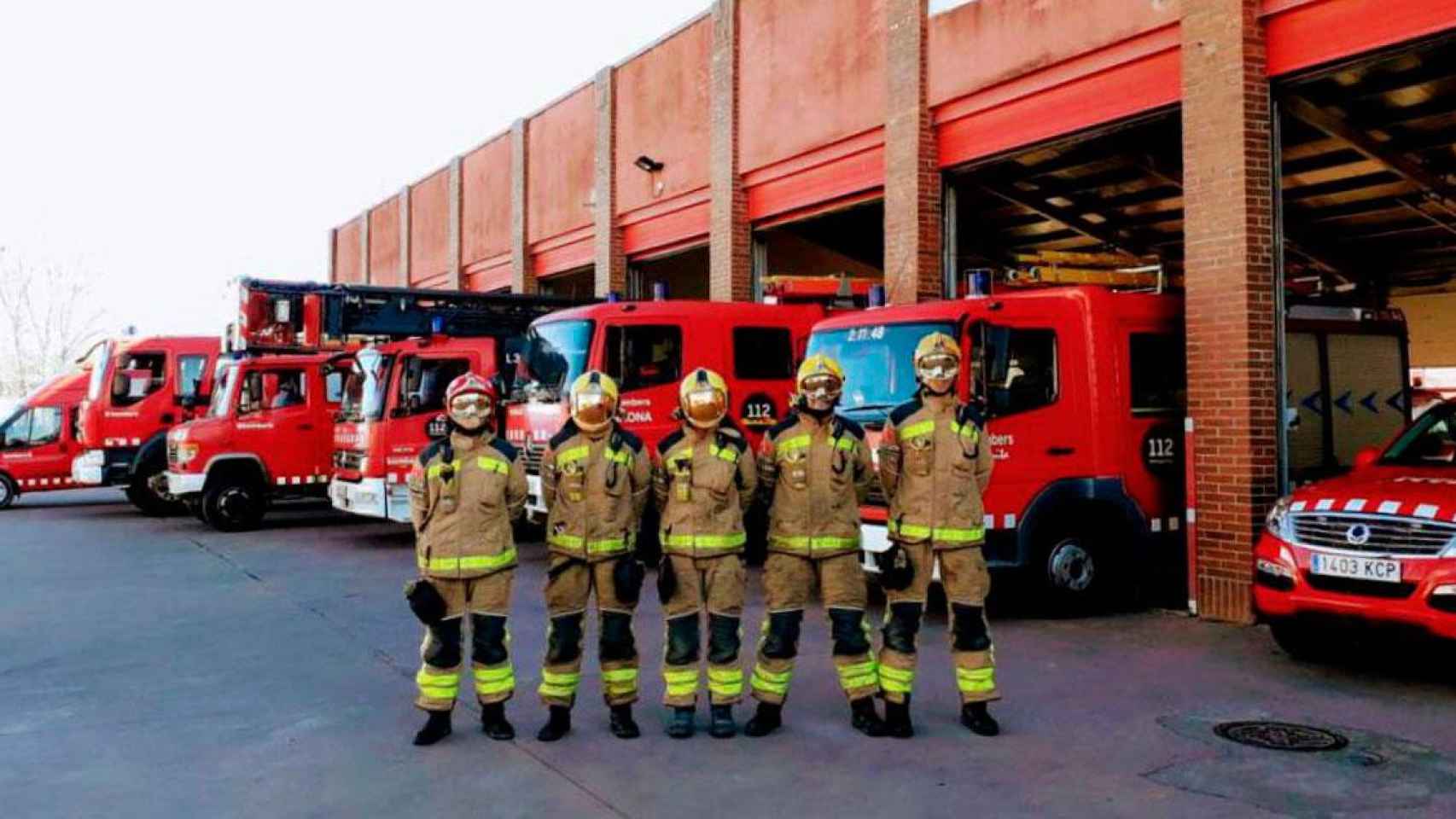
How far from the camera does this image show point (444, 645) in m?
5.59

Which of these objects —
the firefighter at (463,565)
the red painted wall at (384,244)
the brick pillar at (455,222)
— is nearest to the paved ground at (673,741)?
the firefighter at (463,565)

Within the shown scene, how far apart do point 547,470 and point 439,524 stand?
573 mm

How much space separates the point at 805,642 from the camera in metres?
7.88

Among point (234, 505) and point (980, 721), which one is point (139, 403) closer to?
point (234, 505)

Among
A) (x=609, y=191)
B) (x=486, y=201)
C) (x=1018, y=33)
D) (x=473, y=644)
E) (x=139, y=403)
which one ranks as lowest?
(x=473, y=644)

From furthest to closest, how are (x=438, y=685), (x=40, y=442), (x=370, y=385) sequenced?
1. (x=40, y=442)
2. (x=370, y=385)
3. (x=438, y=685)

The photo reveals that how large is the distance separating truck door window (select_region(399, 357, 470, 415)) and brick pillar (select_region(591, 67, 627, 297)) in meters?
5.37

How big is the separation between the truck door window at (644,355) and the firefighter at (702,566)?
5.31 m

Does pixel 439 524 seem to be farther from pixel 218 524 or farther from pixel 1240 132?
pixel 218 524

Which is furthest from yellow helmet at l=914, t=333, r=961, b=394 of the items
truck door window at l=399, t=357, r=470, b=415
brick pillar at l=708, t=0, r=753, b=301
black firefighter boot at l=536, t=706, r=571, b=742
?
brick pillar at l=708, t=0, r=753, b=301

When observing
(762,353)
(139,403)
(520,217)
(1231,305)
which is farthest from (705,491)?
(520,217)

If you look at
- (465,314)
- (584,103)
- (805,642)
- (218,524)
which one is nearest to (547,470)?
(805,642)

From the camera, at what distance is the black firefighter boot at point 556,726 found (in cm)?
562

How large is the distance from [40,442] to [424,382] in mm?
9861
